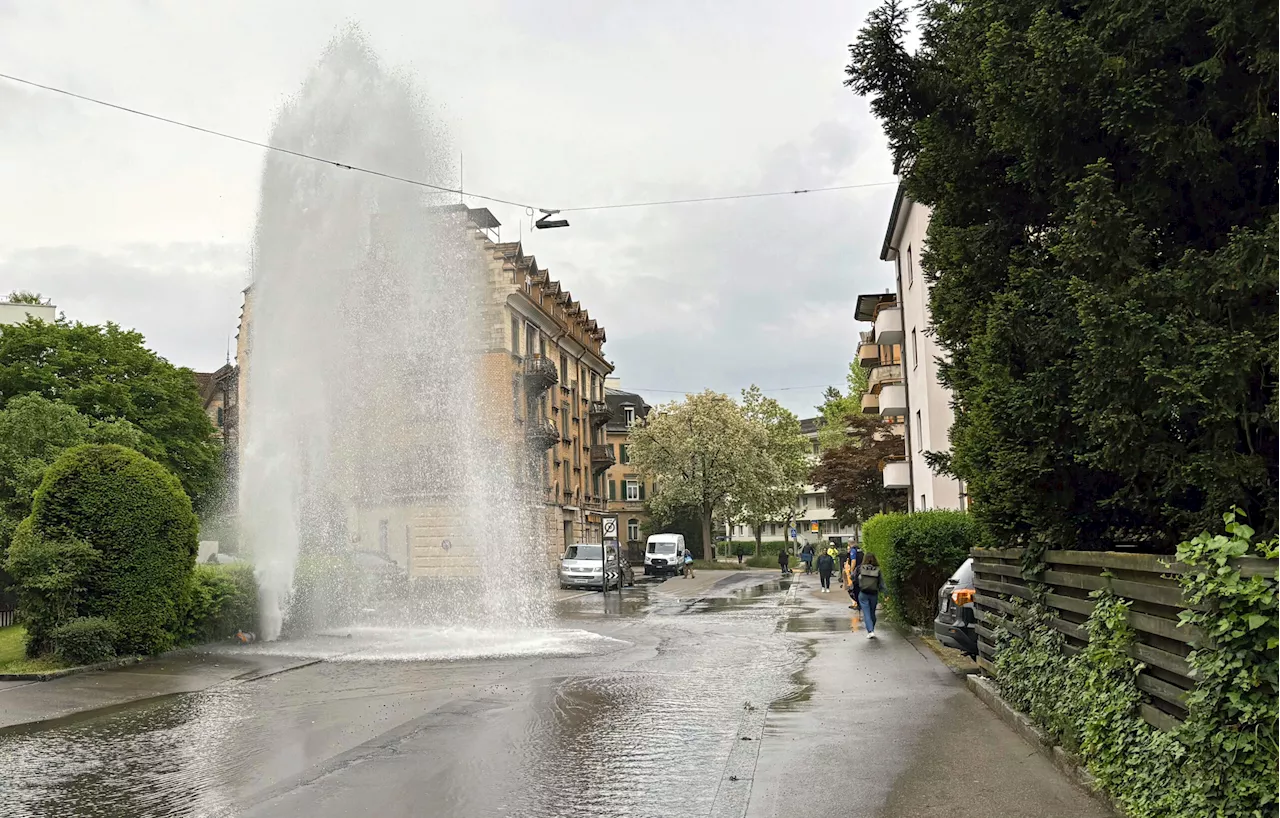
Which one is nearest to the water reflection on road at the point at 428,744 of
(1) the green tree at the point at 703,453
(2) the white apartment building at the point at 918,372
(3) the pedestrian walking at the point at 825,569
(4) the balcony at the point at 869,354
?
(2) the white apartment building at the point at 918,372

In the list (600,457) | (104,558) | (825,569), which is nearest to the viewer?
(104,558)

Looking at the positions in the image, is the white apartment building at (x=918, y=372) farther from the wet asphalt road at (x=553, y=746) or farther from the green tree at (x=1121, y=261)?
the green tree at (x=1121, y=261)

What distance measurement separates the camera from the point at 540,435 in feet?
177

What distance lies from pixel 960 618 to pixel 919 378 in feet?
65.7

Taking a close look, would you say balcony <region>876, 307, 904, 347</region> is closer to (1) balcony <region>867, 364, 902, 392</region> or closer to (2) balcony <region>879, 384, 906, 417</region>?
(2) balcony <region>879, 384, 906, 417</region>

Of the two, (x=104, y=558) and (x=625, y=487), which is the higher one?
(x=625, y=487)

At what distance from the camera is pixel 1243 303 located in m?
6.91

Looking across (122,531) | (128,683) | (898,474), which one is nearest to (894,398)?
(898,474)

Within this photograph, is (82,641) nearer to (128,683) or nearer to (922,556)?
(128,683)

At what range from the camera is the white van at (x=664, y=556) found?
5788 centimetres

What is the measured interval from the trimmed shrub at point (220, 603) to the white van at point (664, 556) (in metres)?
39.6

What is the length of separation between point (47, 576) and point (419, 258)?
1208 centimetres

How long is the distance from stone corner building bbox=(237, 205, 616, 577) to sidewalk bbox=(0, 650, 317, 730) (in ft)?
51.2

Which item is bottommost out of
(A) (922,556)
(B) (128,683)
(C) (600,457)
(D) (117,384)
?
(B) (128,683)
